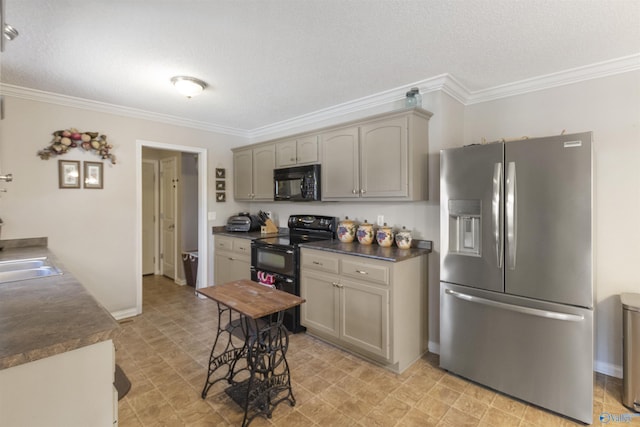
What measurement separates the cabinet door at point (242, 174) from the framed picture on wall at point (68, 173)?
6.02 feet

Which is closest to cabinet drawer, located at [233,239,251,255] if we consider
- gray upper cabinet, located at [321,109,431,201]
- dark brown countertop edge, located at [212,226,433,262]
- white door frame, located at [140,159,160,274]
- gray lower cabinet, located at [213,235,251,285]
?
gray lower cabinet, located at [213,235,251,285]

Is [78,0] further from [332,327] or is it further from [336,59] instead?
[332,327]

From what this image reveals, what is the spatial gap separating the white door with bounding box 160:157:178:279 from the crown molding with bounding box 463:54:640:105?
4493mm

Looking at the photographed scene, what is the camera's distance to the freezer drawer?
6.12ft

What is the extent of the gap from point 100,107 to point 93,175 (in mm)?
742

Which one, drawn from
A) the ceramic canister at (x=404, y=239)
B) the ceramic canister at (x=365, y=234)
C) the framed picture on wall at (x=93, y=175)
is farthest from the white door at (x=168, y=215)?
the ceramic canister at (x=404, y=239)

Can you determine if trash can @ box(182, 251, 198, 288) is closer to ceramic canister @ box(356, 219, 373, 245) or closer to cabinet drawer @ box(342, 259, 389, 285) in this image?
ceramic canister @ box(356, 219, 373, 245)

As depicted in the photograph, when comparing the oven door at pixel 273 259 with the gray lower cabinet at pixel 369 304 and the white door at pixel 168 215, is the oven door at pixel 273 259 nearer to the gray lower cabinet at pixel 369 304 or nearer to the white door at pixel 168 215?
the gray lower cabinet at pixel 369 304

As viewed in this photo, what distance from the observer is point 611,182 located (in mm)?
2355

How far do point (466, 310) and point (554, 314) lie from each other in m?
0.54

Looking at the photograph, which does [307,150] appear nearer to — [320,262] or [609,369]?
[320,262]

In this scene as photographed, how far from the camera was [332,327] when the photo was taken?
2770 millimetres

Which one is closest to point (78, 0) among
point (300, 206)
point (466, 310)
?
point (300, 206)

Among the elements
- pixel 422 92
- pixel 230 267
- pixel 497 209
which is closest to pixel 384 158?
pixel 422 92
